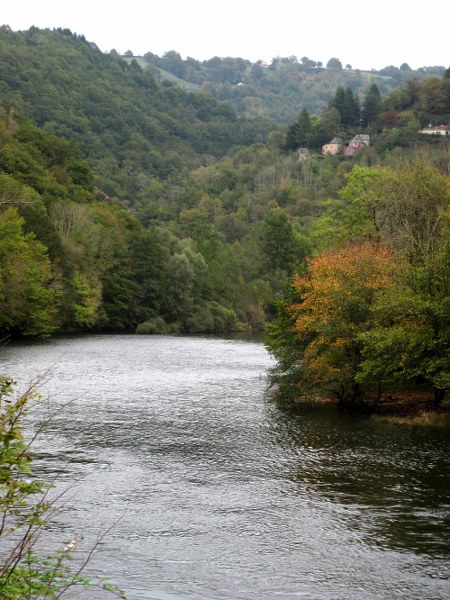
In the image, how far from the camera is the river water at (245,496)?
1809cm

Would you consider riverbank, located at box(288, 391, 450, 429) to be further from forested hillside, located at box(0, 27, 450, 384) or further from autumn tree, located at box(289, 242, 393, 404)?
forested hillside, located at box(0, 27, 450, 384)

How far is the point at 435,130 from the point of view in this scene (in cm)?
18262

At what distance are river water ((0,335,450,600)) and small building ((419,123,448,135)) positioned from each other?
153m

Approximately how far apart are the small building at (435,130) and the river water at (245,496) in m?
153

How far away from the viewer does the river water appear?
18.1 m

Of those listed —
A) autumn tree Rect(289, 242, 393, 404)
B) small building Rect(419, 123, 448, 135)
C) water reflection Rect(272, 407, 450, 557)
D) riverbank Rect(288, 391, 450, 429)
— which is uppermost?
small building Rect(419, 123, 448, 135)

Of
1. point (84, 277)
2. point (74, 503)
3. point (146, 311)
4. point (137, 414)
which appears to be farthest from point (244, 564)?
point (146, 311)

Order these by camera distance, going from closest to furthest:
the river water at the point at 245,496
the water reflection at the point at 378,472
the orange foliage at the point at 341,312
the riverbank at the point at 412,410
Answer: the river water at the point at 245,496 < the water reflection at the point at 378,472 < the riverbank at the point at 412,410 < the orange foliage at the point at 341,312

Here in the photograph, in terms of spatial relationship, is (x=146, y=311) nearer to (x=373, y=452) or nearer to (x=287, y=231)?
(x=287, y=231)

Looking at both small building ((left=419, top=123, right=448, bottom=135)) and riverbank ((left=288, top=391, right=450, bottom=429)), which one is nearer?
riverbank ((left=288, top=391, right=450, bottom=429))

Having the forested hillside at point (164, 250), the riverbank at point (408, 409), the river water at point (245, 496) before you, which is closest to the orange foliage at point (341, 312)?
the forested hillside at point (164, 250)

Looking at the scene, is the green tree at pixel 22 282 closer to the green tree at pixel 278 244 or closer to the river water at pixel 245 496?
the river water at pixel 245 496

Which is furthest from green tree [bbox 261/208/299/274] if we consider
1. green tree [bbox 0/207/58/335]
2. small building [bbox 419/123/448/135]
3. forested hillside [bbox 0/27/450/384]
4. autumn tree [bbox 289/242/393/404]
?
autumn tree [bbox 289/242/393/404]

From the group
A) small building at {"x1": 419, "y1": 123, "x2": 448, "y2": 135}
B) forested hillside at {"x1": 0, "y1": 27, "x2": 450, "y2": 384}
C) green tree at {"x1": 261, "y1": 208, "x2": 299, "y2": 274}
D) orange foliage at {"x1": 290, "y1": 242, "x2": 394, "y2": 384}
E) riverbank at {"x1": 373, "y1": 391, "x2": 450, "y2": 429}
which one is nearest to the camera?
riverbank at {"x1": 373, "y1": 391, "x2": 450, "y2": 429}
